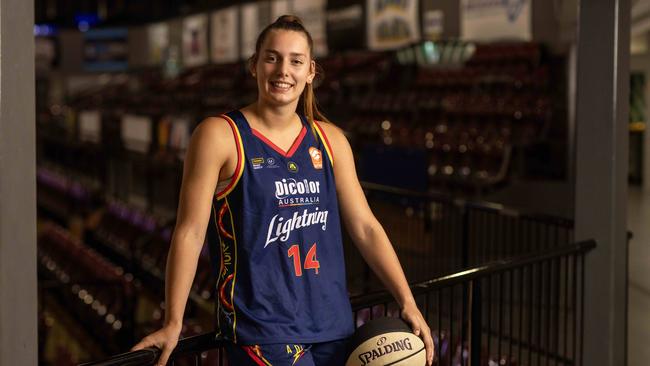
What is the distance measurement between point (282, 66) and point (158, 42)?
2837 centimetres

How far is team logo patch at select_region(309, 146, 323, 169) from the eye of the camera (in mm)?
2541

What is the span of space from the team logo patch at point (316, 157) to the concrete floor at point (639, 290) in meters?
3.39

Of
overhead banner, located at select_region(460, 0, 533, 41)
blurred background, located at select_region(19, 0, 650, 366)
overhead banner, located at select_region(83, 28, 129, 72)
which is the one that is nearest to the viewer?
blurred background, located at select_region(19, 0, 650, 366)

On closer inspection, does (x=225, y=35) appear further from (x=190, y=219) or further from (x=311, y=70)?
(x=190, y=219)

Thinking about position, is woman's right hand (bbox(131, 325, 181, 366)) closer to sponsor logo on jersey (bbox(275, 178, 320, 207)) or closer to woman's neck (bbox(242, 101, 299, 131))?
sponsor logo on jersey (bbox(275, 178, 320, 207))

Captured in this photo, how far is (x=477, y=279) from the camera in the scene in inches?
150

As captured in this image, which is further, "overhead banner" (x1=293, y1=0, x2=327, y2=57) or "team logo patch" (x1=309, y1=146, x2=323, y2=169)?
"overhead banner" (x1=293, y1=0, x2=327, y2=57)

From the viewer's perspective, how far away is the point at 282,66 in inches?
96.8

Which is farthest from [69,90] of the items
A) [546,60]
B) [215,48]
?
[546,60]

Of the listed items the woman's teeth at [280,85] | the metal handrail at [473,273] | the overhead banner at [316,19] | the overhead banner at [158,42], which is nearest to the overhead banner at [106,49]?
the overhead banner at [158,42]

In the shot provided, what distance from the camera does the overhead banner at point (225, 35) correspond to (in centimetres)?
2264

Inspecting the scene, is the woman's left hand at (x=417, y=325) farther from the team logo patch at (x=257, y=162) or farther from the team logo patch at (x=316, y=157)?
the team logo patch at (x=257, y=162)

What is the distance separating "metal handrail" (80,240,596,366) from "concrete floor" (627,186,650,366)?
1123 millimetres

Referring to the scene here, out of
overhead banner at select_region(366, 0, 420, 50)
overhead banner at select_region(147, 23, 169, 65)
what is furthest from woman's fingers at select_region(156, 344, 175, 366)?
overhead banner at select_region(147, 23, 169, 65)
